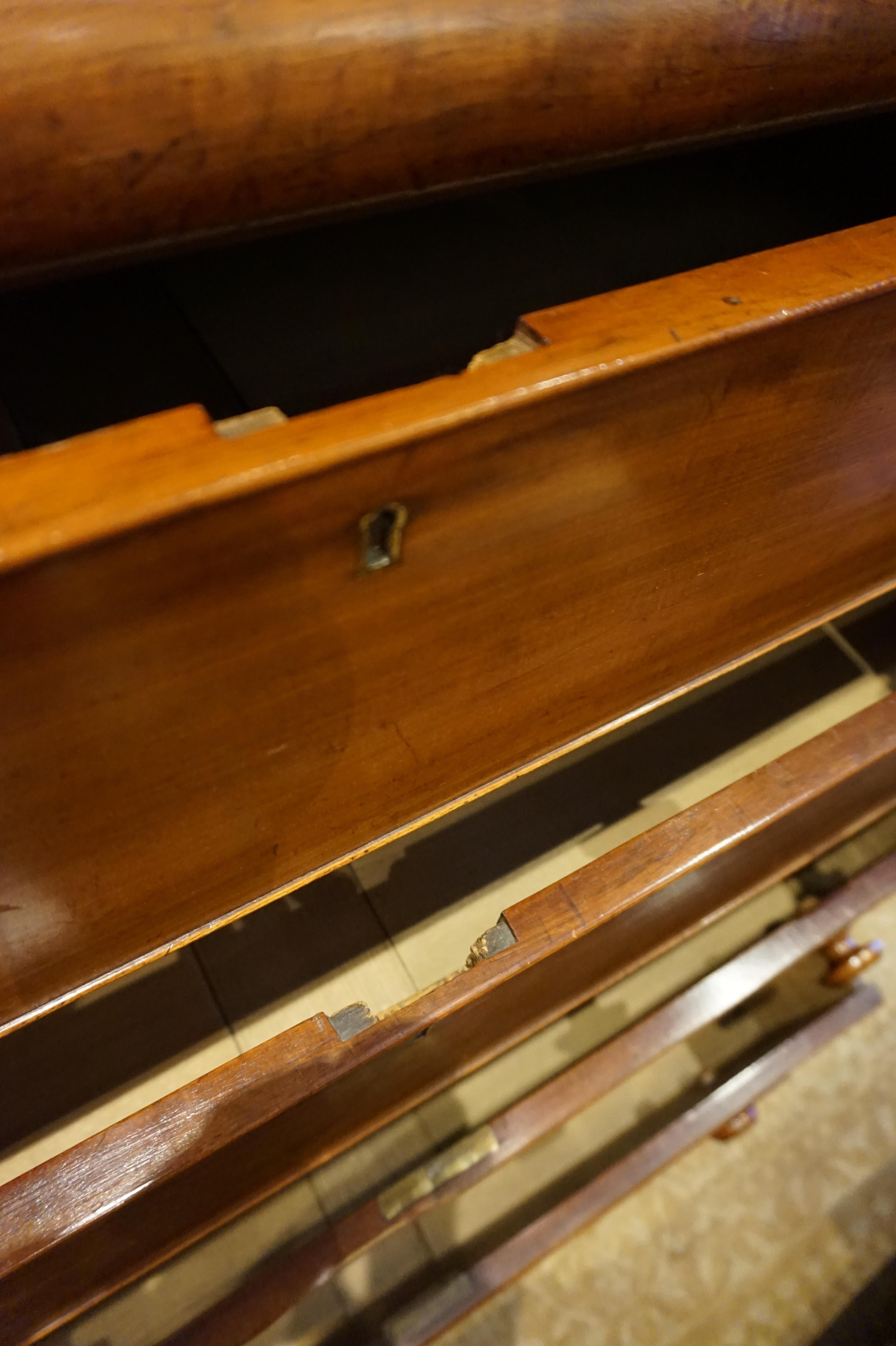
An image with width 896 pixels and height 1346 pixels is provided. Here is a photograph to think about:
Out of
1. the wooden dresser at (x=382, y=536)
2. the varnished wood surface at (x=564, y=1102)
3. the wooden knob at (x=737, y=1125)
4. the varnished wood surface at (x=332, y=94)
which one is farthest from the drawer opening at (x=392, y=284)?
the wooden knob at (x=737, y=1125)

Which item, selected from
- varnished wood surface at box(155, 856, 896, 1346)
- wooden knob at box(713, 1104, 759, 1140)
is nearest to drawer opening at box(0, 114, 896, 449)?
varnished wood surface at box(155, 856, 896, 1346)

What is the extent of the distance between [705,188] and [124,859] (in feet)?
2.31


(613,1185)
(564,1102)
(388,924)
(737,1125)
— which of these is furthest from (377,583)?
(737,1125)

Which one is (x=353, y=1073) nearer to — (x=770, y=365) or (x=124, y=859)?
(x=124, y=859)

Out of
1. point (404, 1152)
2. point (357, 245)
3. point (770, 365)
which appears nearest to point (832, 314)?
point (770, 365)

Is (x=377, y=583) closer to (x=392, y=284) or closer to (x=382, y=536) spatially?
(x=382, y=536)

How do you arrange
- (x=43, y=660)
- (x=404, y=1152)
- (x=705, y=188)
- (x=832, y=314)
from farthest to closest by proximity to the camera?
(x=404, y=1152) < (x=705, y=188) < (x=832, y=314) < (x=43, y=660)

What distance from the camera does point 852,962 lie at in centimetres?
122

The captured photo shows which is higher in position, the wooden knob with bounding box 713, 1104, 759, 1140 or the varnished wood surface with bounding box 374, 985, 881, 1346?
the varnished wood surface with bounding box 374, 985, 881, 1346

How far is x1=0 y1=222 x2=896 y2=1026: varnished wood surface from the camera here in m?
0.33

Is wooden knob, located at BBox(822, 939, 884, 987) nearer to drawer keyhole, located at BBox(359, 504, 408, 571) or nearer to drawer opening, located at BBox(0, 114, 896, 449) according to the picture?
drawer opening, located at BBox(0, 114, 896, 449)

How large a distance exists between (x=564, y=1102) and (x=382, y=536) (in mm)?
751

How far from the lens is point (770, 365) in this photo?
46cm

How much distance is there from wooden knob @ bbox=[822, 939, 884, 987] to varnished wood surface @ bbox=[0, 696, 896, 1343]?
0.38 metres
